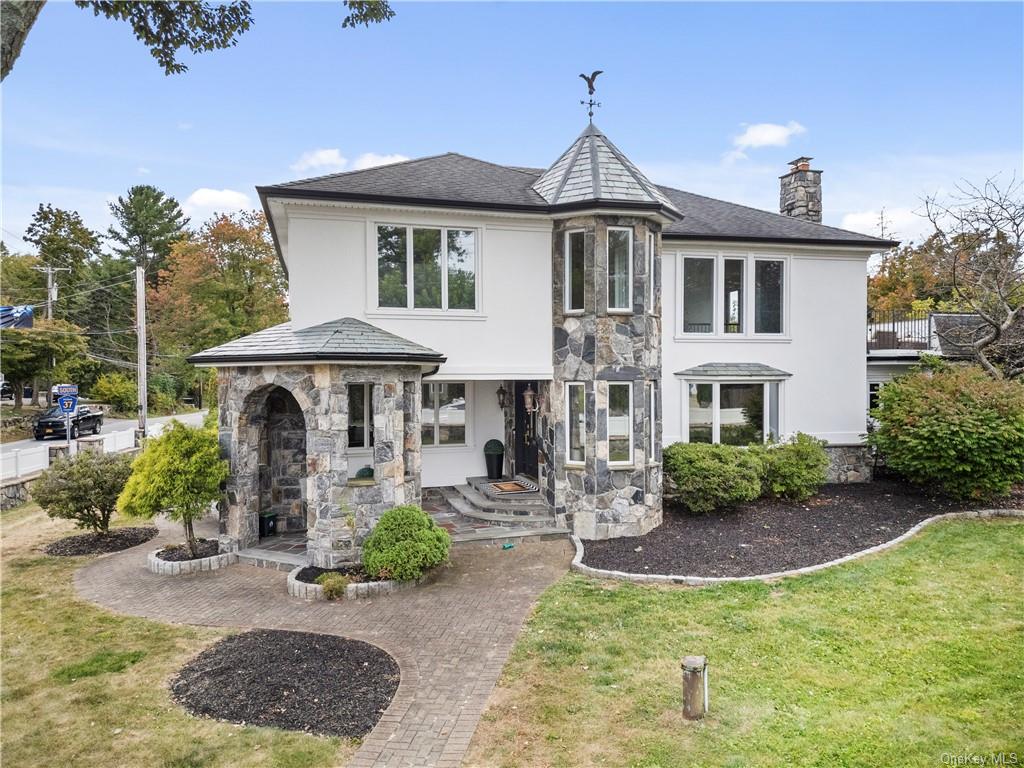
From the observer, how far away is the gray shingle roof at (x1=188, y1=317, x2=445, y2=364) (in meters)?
9.30

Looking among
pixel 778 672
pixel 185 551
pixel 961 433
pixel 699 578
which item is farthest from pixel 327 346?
pixel 961 433

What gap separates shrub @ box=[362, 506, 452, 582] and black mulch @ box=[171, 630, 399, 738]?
5.47 ft

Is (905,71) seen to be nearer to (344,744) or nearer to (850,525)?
(850,525)

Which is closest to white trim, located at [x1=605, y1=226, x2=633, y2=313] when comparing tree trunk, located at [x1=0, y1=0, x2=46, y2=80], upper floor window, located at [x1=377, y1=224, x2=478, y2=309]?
upper floor window, located at [x1=377, y1=224, x2=478, y2=309]

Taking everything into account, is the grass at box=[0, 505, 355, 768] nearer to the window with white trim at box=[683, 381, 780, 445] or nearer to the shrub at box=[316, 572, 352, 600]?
the shrub at box=[316, 572, 352, 600]

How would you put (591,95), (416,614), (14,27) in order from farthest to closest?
(591,95) < (416,614) < (14,27)

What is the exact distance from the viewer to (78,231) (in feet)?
150

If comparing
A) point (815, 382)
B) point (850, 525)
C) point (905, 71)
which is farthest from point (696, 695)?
point (905, 71)

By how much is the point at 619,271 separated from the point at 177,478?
8811 millimetres

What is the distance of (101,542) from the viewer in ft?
38.7

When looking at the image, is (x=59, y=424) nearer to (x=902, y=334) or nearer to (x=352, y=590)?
(x=352, y=590)

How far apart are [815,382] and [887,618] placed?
27.3 ft

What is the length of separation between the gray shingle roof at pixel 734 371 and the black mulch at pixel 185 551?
34.4ft

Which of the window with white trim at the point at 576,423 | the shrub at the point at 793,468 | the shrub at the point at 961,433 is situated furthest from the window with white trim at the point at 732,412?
the window with white trim at the point at 576,423
